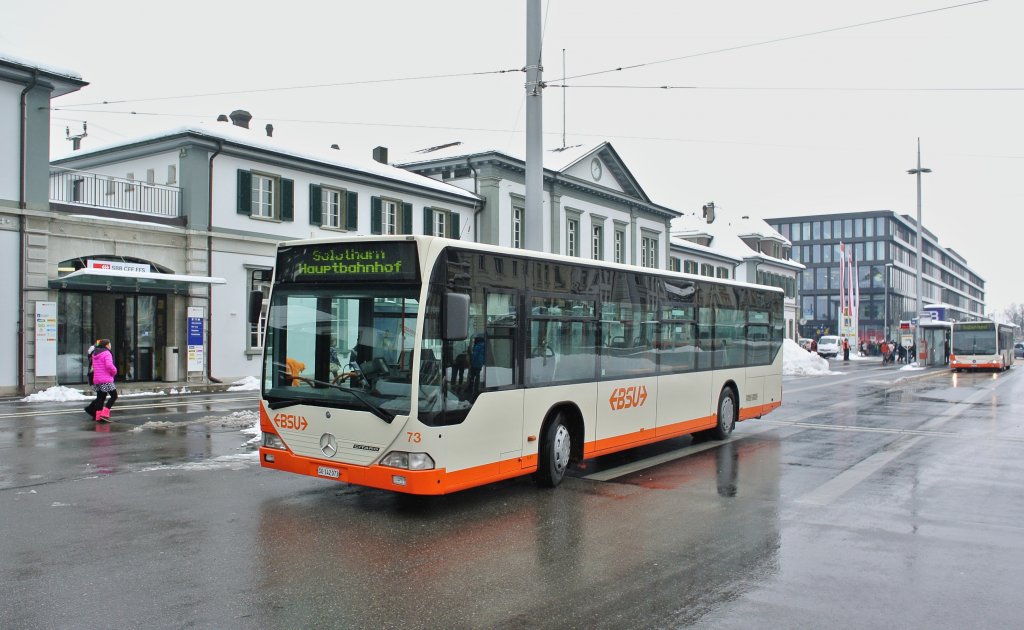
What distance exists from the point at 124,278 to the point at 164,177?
20.0 feet

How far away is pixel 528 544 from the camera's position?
7.04 m

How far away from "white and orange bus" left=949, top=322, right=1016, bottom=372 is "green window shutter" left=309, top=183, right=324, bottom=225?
33.8 meters

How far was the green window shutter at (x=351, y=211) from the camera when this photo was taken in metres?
33.1

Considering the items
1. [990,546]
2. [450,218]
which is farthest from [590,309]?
[450,218]

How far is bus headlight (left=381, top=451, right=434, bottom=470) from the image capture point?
24.9 feet

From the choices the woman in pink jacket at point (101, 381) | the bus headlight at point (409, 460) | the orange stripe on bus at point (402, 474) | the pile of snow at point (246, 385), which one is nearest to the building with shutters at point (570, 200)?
the pile of snow at point (246, 385)

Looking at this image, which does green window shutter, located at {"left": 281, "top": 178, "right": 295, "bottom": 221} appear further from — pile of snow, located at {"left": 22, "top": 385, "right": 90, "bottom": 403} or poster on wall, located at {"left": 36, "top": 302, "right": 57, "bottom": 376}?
pile of snow, located at {"left": 22, "top": 385, "right": 90, "bottom": 403}

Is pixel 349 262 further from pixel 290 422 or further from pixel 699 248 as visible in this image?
pixel 699 248

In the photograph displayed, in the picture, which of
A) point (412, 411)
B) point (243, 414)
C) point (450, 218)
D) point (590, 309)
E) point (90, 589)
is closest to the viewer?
point (90, 589)

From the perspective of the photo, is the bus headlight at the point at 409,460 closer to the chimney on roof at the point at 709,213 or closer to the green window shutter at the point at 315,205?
the green window shutter at the point at 315,205

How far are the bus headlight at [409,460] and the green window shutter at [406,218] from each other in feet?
93.7

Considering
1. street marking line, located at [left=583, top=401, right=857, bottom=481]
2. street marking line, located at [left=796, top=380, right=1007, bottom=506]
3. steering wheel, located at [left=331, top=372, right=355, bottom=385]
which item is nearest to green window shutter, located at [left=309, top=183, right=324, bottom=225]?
street marking line, located at [left=583, top=401, right=857, bottom=481]

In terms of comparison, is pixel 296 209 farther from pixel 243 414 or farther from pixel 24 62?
pixel 243 414

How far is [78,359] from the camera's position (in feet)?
82.0
